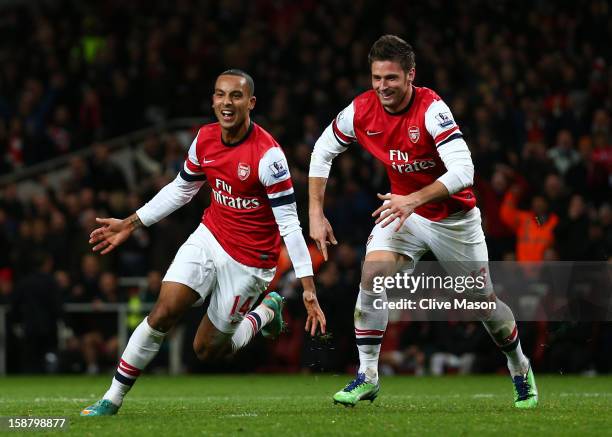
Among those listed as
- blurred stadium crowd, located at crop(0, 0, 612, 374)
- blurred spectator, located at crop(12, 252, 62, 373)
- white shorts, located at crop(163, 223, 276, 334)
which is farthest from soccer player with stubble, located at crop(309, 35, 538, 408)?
blurred spectator, located at crop(12, 252, 62, 373)

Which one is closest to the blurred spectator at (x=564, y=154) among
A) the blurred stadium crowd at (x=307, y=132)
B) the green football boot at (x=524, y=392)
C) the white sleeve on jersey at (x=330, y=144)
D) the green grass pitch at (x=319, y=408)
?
the blurred stadium crowd at (x=307, y=132)

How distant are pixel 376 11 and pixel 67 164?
19.9 feet

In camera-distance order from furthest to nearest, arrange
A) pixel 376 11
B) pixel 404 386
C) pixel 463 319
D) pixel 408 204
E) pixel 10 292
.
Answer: pixel 376 11, pixel 10 292, pixel 463 319, pixel 404 386, pixel 408 204

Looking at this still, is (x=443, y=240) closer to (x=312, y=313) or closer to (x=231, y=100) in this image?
(x=312, y=313)

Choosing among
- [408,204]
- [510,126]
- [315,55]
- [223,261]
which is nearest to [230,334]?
[223,261]

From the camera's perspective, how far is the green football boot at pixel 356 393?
28.1ft

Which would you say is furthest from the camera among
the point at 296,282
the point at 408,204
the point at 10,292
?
the point at 10,292

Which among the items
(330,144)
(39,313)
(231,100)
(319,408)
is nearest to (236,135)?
(231,100)

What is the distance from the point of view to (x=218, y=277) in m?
8.61

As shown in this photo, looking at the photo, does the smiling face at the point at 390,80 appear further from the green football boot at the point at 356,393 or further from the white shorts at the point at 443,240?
the green football boot at the point at 356,393

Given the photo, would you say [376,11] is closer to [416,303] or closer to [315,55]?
[315,55]

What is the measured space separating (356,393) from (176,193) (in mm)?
1927

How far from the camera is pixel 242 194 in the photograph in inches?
337

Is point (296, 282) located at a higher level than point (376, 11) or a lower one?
lower
